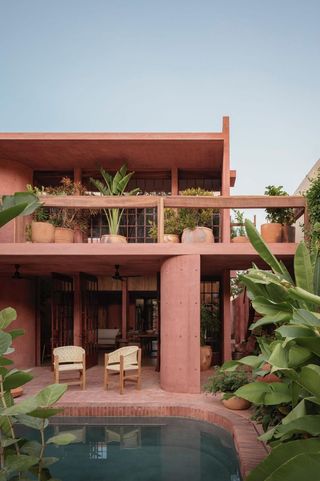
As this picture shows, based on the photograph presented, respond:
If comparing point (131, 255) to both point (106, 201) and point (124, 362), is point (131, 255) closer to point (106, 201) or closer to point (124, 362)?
point (106, 201)

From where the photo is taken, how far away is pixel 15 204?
1724 mm

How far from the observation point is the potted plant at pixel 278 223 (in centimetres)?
885

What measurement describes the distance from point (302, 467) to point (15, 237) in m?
9.32

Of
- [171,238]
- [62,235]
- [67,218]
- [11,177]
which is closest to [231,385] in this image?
[171,238]

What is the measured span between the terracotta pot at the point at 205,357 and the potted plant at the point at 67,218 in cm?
448

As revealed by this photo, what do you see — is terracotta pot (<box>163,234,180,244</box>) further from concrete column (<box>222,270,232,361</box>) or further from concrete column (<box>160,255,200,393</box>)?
concrete column (<box>222,270,232,361</box>)

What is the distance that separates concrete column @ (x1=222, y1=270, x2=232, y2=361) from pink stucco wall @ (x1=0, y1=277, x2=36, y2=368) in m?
5.45

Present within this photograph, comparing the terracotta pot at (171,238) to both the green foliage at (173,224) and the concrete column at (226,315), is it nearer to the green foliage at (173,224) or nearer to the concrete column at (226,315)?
the green foliage at (173,224)

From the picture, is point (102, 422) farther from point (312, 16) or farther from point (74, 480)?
point (312, 16)

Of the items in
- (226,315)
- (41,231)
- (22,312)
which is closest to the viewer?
(41,231)

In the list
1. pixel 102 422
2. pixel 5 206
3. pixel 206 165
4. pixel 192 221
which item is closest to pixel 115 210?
pixel 192 221

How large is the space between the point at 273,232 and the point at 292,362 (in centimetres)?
679

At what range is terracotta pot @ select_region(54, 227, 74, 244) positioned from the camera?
9.20m

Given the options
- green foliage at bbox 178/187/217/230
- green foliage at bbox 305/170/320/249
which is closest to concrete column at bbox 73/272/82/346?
green foliage at bbox 178/187/217/230
